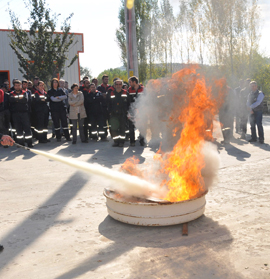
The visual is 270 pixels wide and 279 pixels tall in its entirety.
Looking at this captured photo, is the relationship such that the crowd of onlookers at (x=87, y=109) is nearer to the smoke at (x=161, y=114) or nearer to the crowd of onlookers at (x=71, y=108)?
the crowd of onlookers at (x=71, y=108)

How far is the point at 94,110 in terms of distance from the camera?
12.1 metres

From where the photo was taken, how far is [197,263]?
3.31m

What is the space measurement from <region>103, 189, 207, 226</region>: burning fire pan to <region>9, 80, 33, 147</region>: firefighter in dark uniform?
748 centimetres

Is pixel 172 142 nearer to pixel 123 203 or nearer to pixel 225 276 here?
pixel 123 203

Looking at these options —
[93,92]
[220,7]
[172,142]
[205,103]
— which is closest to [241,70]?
[220,7]

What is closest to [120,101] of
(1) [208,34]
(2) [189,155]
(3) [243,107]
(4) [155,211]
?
(3) [243,107]

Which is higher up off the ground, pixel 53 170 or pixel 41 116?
pixel 41 116

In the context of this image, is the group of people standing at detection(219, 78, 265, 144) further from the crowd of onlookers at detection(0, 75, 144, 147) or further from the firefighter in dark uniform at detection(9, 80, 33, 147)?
the firefighter in dark uniform at detection(9, 80, 33, 147)

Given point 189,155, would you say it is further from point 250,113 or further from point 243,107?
point 243,107

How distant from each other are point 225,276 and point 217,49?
30.2m

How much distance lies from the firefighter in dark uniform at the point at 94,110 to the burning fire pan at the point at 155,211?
7.99m

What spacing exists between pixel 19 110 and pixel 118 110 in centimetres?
335

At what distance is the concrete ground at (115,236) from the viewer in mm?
3230

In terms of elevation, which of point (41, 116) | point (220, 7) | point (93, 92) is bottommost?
point (41, 116)
